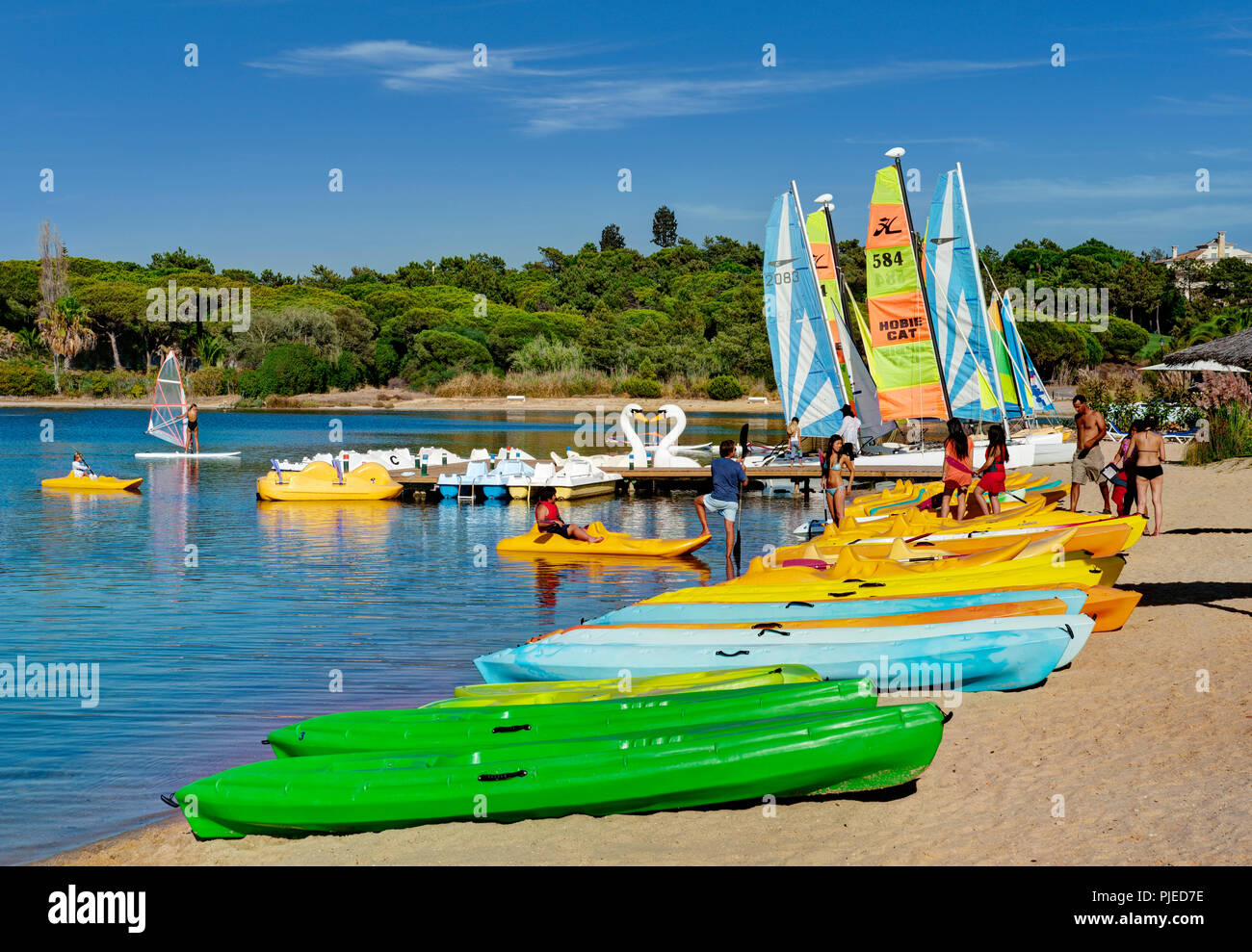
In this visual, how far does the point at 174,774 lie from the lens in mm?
8203

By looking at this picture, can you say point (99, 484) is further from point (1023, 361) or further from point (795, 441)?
point (1023, 361)

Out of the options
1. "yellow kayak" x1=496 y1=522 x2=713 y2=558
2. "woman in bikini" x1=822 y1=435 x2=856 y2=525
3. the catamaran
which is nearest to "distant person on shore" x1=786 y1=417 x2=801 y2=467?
"woman in bikini" x1=822 y1=435 x2=856 y2=525

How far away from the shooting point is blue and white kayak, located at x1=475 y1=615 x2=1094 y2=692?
8883 millimetres

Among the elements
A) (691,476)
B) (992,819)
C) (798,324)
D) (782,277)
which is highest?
(782,277)

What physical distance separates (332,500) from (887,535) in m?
17.0

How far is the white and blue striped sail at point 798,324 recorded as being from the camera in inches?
1110

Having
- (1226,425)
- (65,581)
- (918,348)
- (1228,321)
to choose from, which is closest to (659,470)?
(918,348)

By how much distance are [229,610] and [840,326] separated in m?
20.2

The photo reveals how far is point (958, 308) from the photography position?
2983 cm

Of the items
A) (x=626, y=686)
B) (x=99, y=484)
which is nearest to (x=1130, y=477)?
(x=626, y=686)

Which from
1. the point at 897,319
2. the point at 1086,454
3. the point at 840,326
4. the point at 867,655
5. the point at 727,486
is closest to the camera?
the point at 867,655

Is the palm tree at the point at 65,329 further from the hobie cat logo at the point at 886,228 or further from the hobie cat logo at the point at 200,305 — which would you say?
the hobie cat logo at the point at 886,228

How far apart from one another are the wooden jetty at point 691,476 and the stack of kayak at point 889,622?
16362 millimetres

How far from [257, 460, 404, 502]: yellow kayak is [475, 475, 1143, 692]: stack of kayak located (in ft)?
57.1
